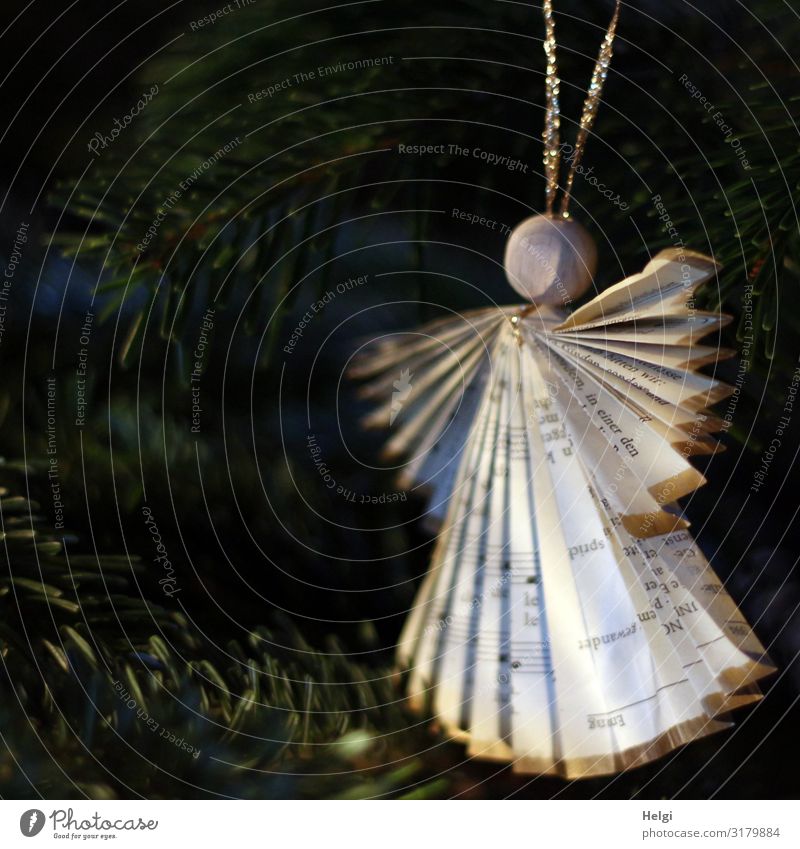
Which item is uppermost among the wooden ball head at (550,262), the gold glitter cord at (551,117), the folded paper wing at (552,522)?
the gold glitter cord at (551,117)

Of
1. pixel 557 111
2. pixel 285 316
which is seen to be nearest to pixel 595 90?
pixel 557 111

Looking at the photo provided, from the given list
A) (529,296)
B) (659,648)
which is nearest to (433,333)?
(529,296)

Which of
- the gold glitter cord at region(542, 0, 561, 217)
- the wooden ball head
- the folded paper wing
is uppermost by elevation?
the gold glitter cord at region(542, 0, 561, 217)

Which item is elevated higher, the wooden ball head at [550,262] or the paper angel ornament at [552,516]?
the wooden ball head at [550,262]

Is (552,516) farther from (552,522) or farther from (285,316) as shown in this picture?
(285,316)
